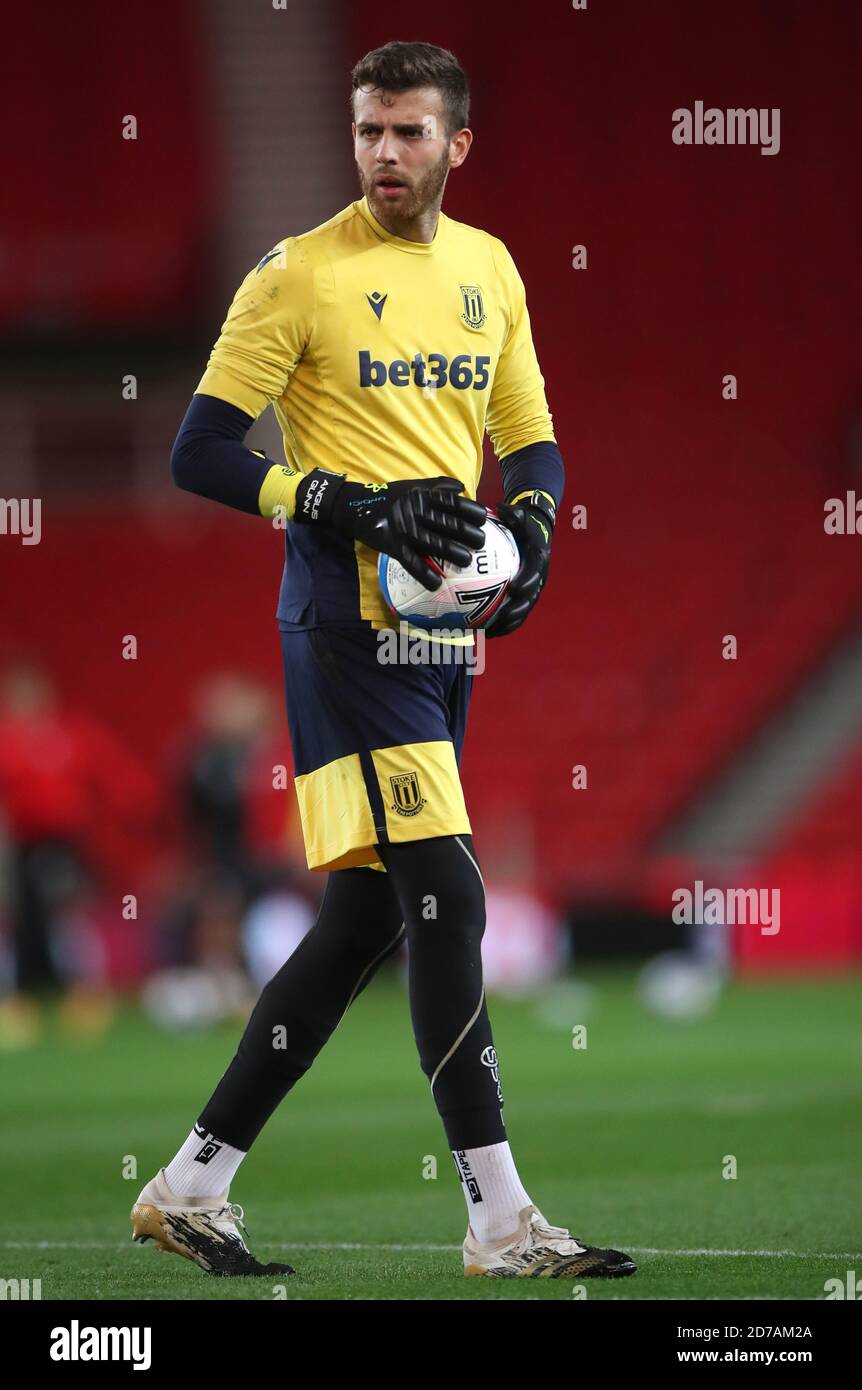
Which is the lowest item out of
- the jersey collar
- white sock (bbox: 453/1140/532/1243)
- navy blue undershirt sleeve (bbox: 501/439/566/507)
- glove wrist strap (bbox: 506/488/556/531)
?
white sock (bbox: 453/1140/532/1243)

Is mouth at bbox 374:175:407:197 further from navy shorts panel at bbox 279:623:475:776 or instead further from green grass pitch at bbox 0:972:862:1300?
green grass pitch at bbox 0:972:862:1300

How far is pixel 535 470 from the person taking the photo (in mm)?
5000

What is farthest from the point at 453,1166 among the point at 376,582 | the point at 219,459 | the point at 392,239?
the point at 392,239

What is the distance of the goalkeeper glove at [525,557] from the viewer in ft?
15.0

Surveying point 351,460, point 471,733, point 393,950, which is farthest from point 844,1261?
point 471,733

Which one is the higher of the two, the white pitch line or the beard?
the beard

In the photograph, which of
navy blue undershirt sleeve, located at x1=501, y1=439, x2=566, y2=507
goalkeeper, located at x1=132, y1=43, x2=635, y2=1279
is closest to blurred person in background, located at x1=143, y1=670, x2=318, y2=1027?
navy blue undershirt sleeve, located at x1=501, y1=439, x2=566, y2=507

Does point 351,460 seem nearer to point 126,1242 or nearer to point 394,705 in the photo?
point 394,705

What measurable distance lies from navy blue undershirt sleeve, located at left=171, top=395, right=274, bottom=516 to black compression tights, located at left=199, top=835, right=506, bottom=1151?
834mm

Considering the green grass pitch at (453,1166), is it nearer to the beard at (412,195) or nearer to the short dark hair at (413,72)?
the beard at (412,195)

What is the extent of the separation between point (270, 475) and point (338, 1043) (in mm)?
7515

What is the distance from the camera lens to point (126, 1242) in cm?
528

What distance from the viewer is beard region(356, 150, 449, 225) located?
4609 millimetres

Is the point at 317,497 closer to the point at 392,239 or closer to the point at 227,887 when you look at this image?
the point at 392,239
